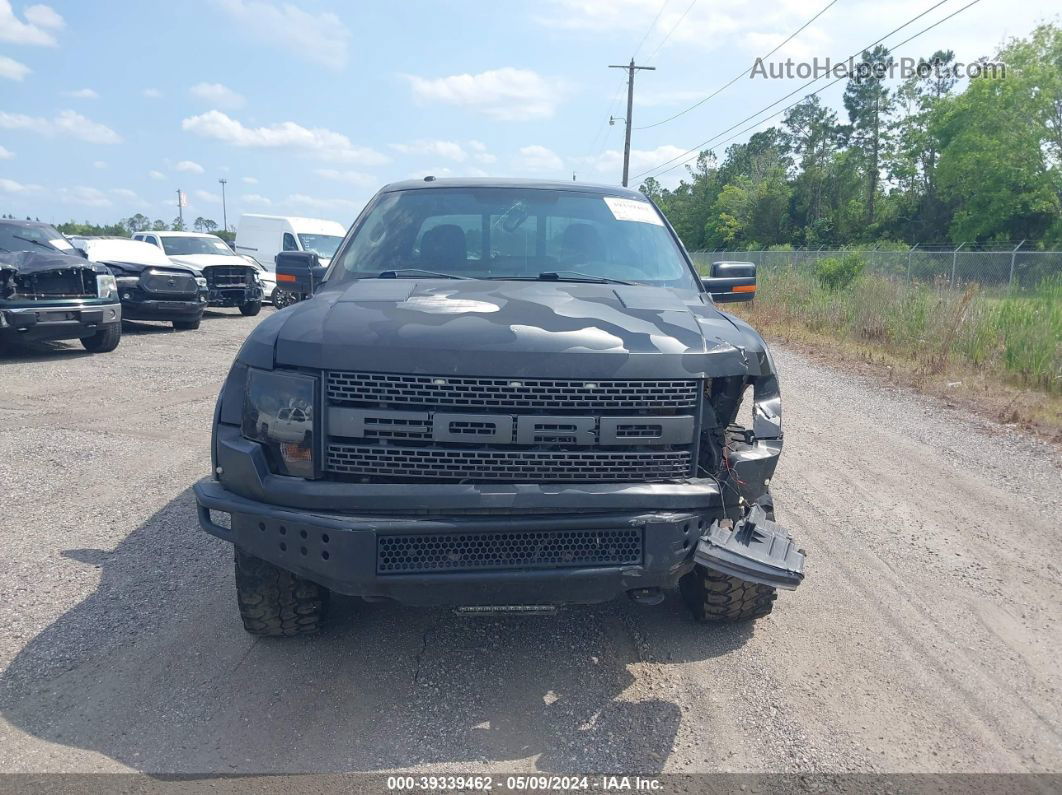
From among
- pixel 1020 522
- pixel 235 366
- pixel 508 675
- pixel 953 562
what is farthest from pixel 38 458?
pixel 1020 522

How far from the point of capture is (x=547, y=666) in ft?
10.3

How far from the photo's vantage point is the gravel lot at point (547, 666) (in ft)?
8.54

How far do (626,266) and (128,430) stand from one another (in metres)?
4.92

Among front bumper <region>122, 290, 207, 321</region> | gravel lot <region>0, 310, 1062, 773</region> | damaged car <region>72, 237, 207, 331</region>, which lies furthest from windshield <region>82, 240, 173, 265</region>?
gravel lot <region>0, 310, 1062, 773</region>

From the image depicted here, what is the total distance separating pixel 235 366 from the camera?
2910 mm

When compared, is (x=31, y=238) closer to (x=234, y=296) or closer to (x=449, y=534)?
(x=234, y=296)

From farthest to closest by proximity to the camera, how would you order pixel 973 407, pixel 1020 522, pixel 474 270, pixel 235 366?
pixel 973 407 < pixel 1020 522 < pixel 474 270 < pixel 235 366

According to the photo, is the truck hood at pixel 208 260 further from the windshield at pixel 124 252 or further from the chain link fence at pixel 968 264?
the chain link fence at pixel 968 264

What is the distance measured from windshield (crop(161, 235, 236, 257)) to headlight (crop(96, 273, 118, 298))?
19.3 feet

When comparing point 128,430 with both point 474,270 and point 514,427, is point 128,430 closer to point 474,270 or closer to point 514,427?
point 474,270

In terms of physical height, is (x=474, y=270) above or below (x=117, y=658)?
above

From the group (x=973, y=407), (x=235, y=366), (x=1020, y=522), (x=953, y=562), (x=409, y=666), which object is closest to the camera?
(x=235, y=366)

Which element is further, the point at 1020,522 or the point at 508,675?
the point at 1020,522

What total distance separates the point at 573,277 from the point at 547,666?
1780 millimetres
